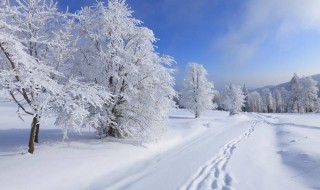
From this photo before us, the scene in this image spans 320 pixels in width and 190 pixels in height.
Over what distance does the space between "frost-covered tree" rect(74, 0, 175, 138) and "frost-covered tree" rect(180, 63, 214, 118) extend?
31.7 metres

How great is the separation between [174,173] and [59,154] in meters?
4.69

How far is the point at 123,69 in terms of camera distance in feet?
48.8

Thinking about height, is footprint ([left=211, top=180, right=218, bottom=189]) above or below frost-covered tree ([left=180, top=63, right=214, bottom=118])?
below

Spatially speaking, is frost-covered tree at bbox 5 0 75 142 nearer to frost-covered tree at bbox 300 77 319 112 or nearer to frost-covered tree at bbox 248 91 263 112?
frost-covered tree at bbox 300 77 319 112

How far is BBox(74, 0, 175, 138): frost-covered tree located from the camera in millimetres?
14836

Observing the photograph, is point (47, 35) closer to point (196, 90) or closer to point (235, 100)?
point (196, 90)

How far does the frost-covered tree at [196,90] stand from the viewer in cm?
4765

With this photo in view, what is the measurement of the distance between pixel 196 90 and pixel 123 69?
34339mm

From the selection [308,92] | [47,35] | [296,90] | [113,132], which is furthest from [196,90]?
[308,92]

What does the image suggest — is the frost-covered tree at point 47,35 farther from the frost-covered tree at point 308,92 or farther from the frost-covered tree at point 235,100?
the frost-covered tree at point 308,92

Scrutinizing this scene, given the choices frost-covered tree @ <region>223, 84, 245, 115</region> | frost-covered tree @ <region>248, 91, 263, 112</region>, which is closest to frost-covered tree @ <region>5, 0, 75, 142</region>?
frost-covered tree @ <region>223, 84, 245, 115</region>

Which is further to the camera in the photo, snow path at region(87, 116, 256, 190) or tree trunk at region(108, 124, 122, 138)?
tree trunk at region(108, 124, 122, 138)

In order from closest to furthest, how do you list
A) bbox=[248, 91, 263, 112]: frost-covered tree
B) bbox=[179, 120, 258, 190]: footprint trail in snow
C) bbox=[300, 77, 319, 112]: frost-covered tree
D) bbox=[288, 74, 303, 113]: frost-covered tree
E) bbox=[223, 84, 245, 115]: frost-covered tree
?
bbox=[179, 120, 258, 190]: footprint trail in snow < bbox=[223, 84, 245, 115]: frost-covered tree < bbox=[300, 77, 319, 112]: frost-covered tree < bbox=[288, 74, 303, 113]: frost-covered tree < bbox=[248, 91, 263, 112]: frost-covered tree

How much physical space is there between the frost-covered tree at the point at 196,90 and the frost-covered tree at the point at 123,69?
3173 centimetres
